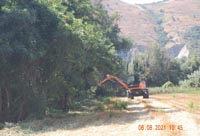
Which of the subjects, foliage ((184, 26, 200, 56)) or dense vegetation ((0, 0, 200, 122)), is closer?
dense vegetation ((0, 0, 200, 122))

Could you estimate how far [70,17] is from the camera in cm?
2552

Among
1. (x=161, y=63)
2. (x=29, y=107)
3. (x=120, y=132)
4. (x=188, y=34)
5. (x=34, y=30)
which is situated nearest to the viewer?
(x=120, y=132)

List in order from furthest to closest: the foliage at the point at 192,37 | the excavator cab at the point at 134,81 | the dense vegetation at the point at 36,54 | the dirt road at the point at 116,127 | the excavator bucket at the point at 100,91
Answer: the foliage at the point at 192,37 → the excavator bucket at the point at 100,91 → the excavator cab at the point at 134,81 → the dense vegetation at the point at 36,54 → the dirt road at the point at 116,127

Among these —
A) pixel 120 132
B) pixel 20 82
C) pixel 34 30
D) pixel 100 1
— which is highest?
pixel 100 1

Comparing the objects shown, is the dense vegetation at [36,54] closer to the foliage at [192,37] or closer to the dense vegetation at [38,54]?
the dense vegetation at [38,54]

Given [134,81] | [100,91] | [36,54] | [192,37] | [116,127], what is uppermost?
[192,37]

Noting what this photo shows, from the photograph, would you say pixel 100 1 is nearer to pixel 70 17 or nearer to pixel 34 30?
pixel 70 17

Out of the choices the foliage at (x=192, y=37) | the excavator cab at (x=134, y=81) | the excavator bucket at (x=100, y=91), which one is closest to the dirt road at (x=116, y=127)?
the excavator cab at (x=134, y=81)

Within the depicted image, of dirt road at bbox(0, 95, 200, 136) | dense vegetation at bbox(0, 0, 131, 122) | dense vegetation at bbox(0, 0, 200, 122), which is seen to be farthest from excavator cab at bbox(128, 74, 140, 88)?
dirt road at bbox(0, 95, 200, 136)

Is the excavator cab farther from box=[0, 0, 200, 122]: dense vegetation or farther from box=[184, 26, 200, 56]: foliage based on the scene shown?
box=[184, 26, 200, 56]: foliage

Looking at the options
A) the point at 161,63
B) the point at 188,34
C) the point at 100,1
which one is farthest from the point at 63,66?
the point at 188,34

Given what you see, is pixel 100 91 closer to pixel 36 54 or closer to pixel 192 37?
pixel 36 54

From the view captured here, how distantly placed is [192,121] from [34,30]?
359 inches

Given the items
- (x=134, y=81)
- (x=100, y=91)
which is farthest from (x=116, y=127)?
(x=100, y=91)
